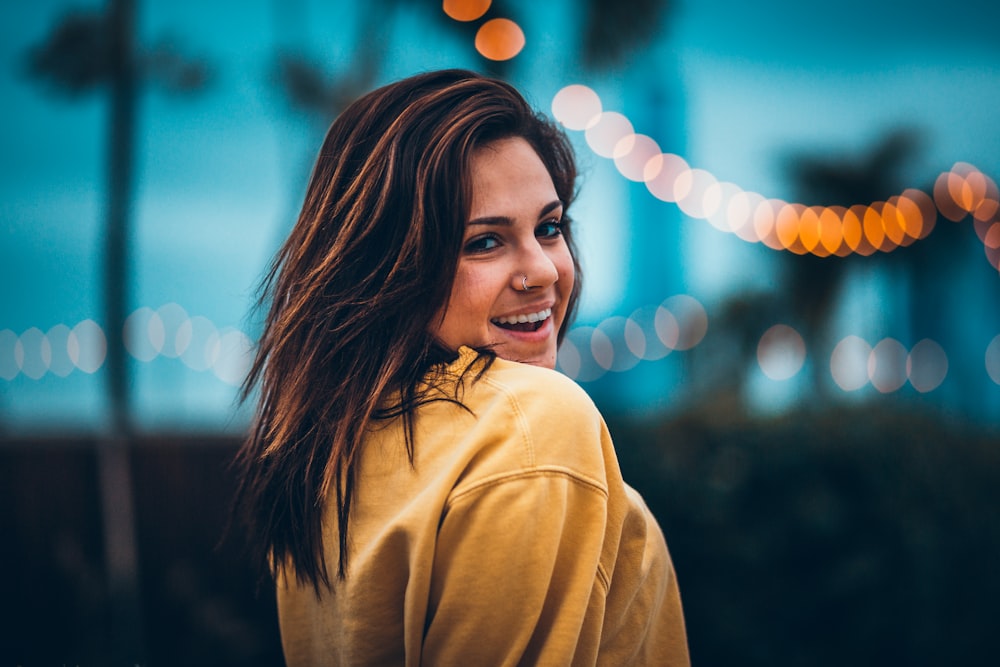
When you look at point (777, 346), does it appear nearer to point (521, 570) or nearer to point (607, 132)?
point (607, 132)

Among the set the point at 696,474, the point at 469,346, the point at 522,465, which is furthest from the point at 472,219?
the point at 696,474

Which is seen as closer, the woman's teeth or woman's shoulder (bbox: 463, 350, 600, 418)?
woman's shoulder (bbox: 463, 350, 600, 418)

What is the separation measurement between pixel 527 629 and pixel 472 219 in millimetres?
659

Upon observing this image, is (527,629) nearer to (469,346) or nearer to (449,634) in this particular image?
(449,634)

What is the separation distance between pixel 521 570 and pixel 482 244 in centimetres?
57

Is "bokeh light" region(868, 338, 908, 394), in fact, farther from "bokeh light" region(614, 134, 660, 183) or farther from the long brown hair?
the long brown hair

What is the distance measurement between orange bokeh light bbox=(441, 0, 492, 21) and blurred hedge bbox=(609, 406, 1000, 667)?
193 inches

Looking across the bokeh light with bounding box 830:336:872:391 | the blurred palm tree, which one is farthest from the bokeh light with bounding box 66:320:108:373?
the bokeh light with bounding box 830:336:872:391

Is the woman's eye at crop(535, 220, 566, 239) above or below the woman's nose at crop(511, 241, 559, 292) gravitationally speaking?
above

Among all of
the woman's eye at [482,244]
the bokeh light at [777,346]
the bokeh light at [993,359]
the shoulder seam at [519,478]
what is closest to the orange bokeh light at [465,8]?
the woman's eye at [482,244]

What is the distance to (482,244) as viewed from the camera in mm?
1345

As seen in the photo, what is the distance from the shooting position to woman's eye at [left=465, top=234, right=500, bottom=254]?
4.36 feet

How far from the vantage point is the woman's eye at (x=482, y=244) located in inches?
52.3

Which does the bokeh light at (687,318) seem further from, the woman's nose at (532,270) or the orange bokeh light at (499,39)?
the woman's nose at (532,270)
